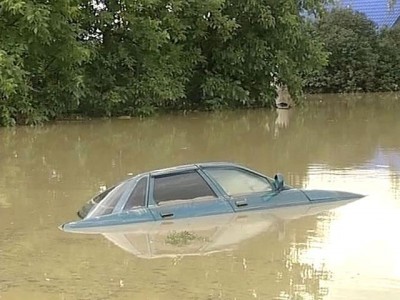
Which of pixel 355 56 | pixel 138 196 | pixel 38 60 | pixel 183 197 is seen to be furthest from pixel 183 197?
pixel 355 56

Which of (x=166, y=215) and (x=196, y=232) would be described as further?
(x=166, y=215)

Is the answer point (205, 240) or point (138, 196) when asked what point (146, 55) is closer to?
point (138, 196)

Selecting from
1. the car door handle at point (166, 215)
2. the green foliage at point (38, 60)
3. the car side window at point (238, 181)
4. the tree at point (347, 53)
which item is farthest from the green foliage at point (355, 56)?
the car door handle at point (166, 215)

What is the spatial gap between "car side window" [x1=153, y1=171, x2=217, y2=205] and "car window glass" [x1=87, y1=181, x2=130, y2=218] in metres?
0.43

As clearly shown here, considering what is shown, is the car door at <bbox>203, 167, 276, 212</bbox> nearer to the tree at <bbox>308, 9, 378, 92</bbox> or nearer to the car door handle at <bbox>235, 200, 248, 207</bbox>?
the car door handle at <bbox>235, 200, 248, 207</bbox>

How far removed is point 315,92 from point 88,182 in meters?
33.8

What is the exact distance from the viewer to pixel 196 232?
909 cm

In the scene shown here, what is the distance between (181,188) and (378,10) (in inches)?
1807

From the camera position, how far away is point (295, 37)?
2925 cm

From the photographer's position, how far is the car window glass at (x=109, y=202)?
9406 millimetres

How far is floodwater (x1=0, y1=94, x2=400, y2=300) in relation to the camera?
23.4 ft

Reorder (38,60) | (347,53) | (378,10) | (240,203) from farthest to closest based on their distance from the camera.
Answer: (378,10) < (347,53) < (38,60) < (240,203)

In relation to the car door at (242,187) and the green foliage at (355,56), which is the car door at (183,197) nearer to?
the car door at (242,187)

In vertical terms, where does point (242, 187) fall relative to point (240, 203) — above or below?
above
